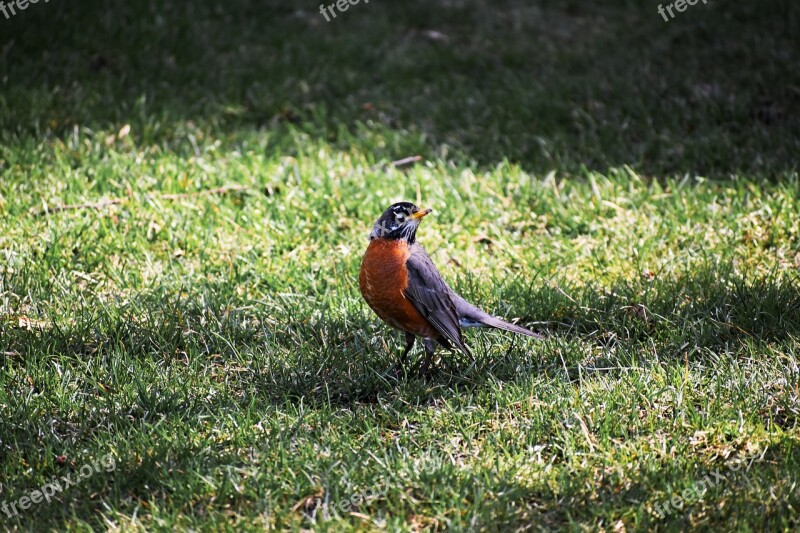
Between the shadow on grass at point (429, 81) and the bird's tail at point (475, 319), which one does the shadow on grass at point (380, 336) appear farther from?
the shadow on grass at point (429, 81)

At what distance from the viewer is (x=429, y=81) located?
26.6 ft

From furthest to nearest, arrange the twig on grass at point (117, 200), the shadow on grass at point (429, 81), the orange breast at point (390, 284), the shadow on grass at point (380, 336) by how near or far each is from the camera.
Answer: the shadow on grass at point (429, 81)
the twig on grass at point (117, 200)
the shadow on grass at point (380, 336)
the orange breast at point (390, 284)

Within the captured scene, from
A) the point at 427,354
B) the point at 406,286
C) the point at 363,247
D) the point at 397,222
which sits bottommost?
the point at 427,354

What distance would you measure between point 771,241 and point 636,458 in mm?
2517

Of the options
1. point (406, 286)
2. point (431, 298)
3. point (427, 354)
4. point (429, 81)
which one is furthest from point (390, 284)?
point (429, 81)

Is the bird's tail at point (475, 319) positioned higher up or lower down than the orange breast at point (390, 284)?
lower down

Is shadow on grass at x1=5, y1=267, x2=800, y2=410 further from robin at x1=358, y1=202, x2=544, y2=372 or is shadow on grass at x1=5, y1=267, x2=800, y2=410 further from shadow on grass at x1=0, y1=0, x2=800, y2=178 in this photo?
shadow on grass at x1=0, y1=0, x2=800, y2=178

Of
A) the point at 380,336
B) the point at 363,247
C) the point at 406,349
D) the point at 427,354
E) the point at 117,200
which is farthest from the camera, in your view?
the point at 117,200

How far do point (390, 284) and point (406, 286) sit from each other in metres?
0.08

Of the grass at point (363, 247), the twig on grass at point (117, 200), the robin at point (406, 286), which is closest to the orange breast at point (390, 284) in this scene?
the robin at point (406, 286)

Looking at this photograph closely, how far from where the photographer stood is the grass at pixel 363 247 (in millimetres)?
3457

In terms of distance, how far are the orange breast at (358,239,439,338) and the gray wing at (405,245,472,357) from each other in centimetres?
3

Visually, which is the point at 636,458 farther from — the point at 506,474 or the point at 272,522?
the point at 272,522

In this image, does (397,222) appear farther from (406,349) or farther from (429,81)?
(429,81)
